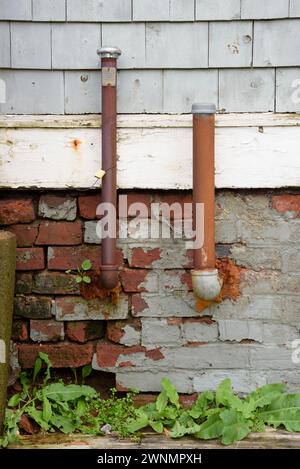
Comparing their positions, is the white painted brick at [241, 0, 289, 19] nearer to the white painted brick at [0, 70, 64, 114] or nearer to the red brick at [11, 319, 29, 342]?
the white painted brick at [0, 70, 64, 114]

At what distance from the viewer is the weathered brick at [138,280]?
11.9 ft

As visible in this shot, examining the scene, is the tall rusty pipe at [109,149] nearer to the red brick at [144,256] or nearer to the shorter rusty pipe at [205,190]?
the red brick at [144,256]

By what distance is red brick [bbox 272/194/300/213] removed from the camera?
3566 millimetres

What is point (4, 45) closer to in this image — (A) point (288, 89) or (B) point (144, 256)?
(B) point (144, 256)

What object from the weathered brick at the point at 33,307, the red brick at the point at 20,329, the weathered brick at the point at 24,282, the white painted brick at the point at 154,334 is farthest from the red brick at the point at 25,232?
the white painted brick at the point at 154,334

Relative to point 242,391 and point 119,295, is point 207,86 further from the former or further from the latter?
point 242,391

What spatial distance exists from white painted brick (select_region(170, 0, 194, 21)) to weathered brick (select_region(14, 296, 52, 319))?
4.66 ft

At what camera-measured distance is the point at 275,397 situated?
3.52m

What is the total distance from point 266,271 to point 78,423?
1.10 m

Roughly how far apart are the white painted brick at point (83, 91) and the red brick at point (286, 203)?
913 millimetres

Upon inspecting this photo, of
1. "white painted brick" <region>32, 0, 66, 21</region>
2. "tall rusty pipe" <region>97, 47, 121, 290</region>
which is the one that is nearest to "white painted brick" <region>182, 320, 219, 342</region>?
"tall rusty pipe" <region>97, 47, 121, 290</region>

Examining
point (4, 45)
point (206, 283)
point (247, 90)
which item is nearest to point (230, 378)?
point (206, 283)

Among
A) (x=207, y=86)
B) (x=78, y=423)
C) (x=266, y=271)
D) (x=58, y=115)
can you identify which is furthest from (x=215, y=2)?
(x=78, y=423)

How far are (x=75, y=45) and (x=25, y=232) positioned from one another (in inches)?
34.9
